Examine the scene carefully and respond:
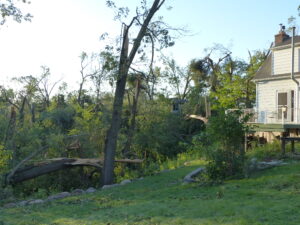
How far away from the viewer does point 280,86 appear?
21703 millimetres

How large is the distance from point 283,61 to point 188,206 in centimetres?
1640

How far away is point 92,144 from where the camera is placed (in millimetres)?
20156

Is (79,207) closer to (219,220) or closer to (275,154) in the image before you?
(219,220)

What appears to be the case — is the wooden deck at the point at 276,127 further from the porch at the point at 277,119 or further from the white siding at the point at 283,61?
the white siding at the point at 283,61

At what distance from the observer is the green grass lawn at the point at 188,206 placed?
6.78m

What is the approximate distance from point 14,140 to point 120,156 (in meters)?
5.83

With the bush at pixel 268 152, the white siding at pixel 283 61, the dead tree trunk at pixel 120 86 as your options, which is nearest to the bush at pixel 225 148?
the bush at pixel 268 152

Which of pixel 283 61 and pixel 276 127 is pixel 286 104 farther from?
pixel 276 127

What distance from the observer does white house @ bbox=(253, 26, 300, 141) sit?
65.4ft

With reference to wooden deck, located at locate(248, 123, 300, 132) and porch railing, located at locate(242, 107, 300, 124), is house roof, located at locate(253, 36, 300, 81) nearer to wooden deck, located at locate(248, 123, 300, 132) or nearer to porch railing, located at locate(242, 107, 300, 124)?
porch railing, located at locate(242, 107, 300, 124)

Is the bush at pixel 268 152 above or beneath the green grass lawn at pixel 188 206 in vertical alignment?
above

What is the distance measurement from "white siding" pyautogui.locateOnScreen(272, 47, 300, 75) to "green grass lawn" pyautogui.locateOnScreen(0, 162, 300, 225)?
35.1 ft

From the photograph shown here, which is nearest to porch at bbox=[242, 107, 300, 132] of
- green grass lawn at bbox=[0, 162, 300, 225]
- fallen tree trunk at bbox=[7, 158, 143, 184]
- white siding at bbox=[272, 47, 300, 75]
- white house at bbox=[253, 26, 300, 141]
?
white house at bbox=[253, 26, 300, 141]

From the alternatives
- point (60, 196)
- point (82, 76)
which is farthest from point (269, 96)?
point (82, 76)
